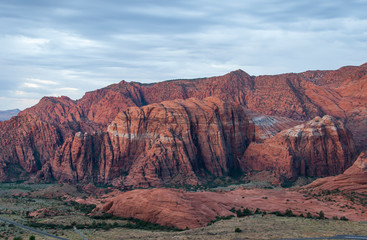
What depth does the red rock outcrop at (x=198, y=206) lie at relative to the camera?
47.7 metres

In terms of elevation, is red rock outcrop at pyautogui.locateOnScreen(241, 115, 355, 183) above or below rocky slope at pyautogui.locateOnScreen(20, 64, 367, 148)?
below

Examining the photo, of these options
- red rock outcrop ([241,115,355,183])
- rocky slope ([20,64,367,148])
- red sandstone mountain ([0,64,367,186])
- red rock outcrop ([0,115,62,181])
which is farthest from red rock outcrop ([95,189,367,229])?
rocky slope ([20,64,367,148])

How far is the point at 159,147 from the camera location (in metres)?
85.9

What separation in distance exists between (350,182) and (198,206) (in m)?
20.7

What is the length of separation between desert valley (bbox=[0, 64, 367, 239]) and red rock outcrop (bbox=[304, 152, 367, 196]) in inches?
6.0

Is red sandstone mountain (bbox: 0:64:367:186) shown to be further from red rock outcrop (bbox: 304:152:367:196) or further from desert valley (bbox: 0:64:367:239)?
red rock outcrop (bbox: 304:152:367:196)

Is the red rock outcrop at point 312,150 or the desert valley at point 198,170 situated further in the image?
the red rock outcrop at point 312,150

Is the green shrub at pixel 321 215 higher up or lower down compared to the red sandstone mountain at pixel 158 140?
lower down

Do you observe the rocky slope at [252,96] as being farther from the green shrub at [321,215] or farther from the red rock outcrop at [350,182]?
the green shrub at [321,215]

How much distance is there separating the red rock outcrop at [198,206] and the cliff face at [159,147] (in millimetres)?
28572

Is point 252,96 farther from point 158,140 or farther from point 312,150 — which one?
point 158,140

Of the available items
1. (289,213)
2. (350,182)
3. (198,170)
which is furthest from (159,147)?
(289,213)

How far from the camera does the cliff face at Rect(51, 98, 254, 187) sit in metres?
85.3

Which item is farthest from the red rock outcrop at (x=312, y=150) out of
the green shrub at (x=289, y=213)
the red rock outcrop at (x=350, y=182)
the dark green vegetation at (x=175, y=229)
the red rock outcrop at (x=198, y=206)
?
the green shrub at (x=289, y=213)
